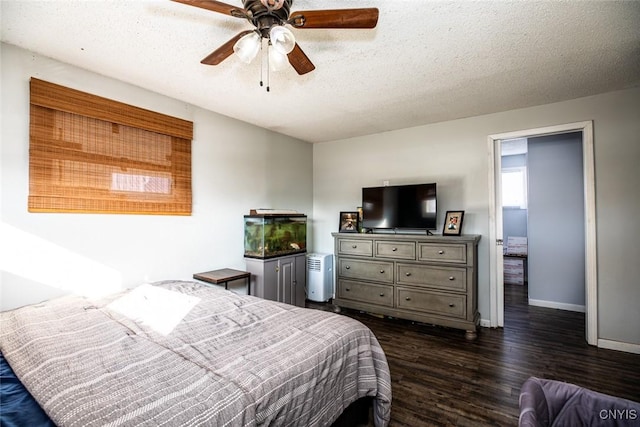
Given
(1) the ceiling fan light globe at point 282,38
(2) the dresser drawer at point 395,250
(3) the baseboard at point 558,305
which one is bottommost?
(3) the baseboard at point 558,305

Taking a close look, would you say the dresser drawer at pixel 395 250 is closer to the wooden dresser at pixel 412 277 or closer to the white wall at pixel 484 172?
the wooden dresser at pixel 412 277

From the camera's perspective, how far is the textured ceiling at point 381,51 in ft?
5.70

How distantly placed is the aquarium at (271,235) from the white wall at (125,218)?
6.1 inches

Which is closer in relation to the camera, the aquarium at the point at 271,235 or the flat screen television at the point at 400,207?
the aquarium at the point at 271,235

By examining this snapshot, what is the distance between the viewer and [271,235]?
360 centimetres

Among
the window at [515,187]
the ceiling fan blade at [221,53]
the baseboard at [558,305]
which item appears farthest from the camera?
the window at [515,187]

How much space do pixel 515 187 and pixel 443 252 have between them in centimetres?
381

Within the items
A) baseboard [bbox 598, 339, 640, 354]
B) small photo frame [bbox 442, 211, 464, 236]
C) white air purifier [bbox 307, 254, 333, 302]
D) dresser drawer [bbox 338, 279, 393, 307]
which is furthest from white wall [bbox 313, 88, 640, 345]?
dresser drawer [bbox 338, 279, 393, 307]

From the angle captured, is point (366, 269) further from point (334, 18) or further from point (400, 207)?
point (334, 18)

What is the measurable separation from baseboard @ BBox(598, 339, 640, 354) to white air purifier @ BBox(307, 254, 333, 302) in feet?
10.0

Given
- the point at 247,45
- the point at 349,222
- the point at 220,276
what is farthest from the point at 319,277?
the point at 247,45

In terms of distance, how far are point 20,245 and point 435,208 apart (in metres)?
3.84

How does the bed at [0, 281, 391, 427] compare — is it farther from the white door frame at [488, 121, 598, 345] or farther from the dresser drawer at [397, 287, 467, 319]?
the white door frame at [488, 121, 598, 345]

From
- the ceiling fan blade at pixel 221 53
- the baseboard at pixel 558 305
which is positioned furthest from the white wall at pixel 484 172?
the ceiling fan blade at pixel 221 53
